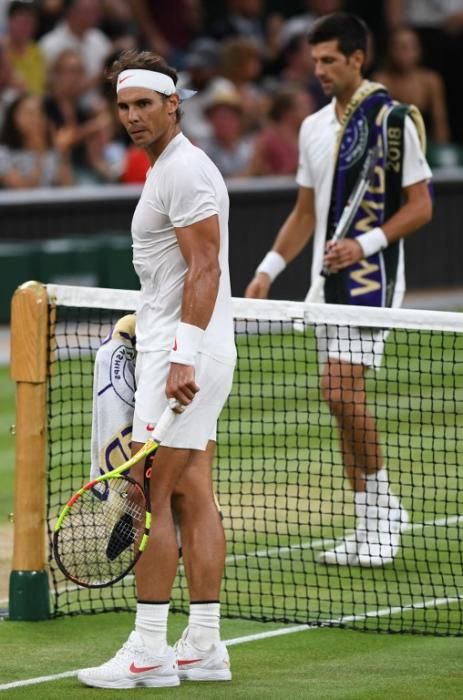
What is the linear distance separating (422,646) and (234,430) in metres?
4.69

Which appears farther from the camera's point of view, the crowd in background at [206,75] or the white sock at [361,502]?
the crowd in background at [206,75]

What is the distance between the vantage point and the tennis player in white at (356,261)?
8352 mm

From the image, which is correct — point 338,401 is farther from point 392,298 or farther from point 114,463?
point 114,463

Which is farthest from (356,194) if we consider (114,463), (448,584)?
(114,463)

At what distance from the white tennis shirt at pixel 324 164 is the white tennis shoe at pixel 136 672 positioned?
2.76 m

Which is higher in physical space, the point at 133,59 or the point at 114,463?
the point at 133,59

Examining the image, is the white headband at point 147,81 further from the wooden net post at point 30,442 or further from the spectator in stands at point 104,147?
the spectator in stands at point 104,147

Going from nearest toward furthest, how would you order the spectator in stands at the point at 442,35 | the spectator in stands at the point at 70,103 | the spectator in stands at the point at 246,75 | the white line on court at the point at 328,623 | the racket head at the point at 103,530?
the racket head at the point at 103,530
the white line on court at the point at 328,623
the spectator in stands at the point at 70,103
the spectator in stands at the point at 246,75
the spectator in stands at the point at 442,35

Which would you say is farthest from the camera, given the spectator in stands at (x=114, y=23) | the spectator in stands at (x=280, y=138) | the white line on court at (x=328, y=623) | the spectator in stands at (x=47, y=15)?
the spectator in stands at (x=114, y=23)

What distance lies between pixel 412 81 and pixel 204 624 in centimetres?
1584

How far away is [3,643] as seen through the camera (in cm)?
696

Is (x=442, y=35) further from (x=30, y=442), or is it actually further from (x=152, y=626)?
(x=152, y=626)

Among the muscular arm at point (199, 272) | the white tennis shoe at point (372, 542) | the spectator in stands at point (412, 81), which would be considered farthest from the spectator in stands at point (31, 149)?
the muscular arm at point (199, 272)

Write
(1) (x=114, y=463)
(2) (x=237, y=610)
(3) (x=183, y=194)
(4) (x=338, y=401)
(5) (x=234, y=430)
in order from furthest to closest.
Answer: (5) (x=234, y=430)
(4) (x=338, y=401)
(2) (x=237, y=610)
(1) (x=114, y=463)
(3) (x=183, y=194)
